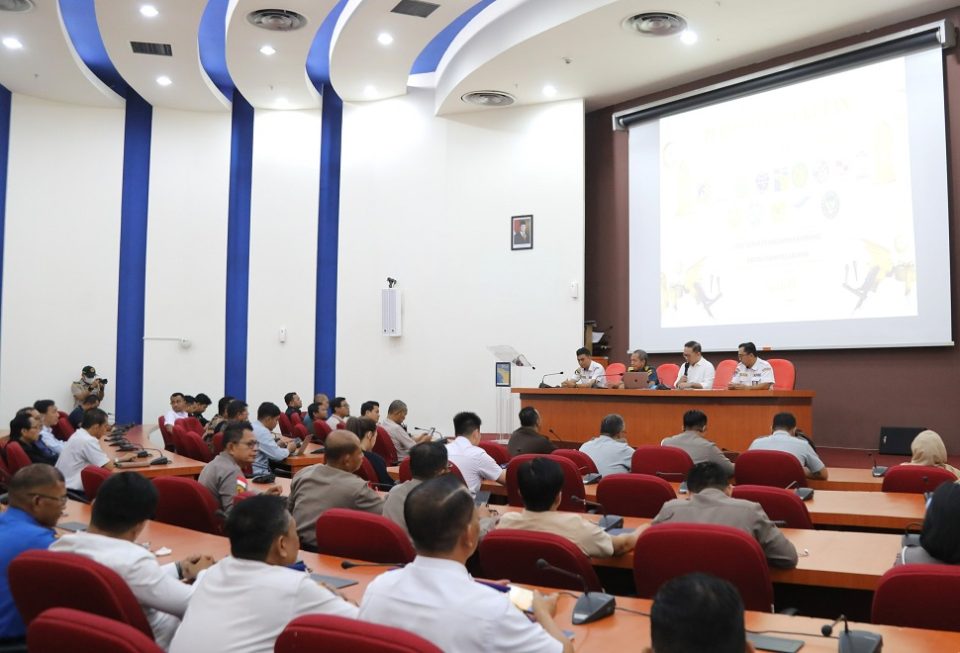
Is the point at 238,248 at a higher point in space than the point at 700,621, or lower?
higher

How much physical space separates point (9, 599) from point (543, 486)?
5.96 feet

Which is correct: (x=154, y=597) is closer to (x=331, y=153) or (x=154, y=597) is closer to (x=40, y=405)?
(x=40, y=405)

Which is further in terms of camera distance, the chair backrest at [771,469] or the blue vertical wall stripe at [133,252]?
the blue vertical wall stripe at [133,252]

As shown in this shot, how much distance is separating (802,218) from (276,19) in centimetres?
709

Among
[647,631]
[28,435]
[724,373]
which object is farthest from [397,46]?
[647,631]

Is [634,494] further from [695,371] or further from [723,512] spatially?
[695,371]

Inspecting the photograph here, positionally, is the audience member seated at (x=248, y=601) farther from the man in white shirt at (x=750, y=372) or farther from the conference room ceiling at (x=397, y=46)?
the conference room ceiling at (x=397, y=46)

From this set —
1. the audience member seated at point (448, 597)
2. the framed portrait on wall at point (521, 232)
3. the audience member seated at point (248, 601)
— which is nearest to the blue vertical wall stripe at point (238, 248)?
the framed portrait on wall at point (521, 232)

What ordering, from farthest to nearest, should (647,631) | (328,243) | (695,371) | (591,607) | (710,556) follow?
(328,243)
(695,371)
(710,556)
(591,607)
(647,631)

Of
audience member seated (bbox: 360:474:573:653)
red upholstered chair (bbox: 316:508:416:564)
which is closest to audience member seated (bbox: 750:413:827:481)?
red upholstered chair (bbox: 316:508:416:564)

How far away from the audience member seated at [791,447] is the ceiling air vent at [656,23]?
5606mm

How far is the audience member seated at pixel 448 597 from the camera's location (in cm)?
175

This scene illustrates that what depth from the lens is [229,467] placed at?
14.6 ft

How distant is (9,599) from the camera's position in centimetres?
251
